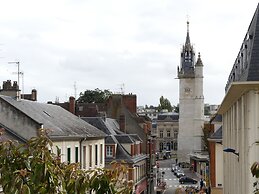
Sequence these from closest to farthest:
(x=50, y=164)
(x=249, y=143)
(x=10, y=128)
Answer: (x=50, y=164), (x=249, y=143), (x=10, y=128)

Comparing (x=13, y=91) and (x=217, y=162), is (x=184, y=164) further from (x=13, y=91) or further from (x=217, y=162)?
(x=13, y=91)

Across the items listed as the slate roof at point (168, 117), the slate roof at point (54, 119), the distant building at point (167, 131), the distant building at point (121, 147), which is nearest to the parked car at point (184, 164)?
the distant building at point (167, 131)

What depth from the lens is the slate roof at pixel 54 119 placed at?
111ft

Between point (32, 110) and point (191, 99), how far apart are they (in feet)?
320

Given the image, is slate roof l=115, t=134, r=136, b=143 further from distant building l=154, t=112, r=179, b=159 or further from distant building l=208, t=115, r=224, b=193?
distant building l=154, t=112, r=179, b=159

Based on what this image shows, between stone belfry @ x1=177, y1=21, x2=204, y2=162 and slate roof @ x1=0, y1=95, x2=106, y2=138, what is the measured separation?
8685cm

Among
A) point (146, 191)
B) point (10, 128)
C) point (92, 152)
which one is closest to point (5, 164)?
point (10, 128)

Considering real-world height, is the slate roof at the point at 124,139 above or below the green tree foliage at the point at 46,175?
above

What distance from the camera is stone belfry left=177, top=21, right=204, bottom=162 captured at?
130500 millimetres

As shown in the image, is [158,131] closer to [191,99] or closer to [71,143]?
[191,99]

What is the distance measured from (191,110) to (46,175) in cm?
Answer: 12153

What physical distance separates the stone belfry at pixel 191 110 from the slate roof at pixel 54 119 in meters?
86.8

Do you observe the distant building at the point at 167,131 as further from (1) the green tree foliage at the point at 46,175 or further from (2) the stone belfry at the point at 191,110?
(1) the green tree foliage at the point at 46,175

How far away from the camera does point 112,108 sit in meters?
68.8
